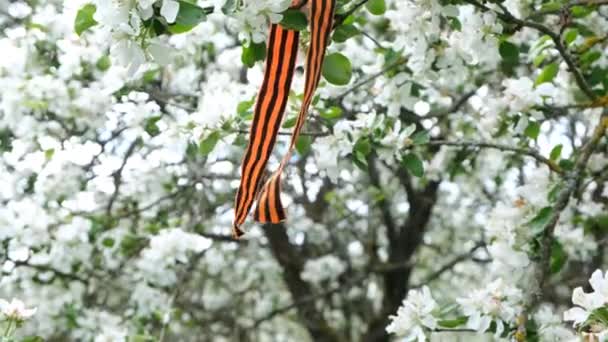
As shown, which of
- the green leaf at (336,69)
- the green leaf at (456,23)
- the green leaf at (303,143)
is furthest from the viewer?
the green leaf at (303,143)

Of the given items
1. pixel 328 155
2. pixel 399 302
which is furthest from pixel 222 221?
pixel 328 155

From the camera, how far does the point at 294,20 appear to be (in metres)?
1.14

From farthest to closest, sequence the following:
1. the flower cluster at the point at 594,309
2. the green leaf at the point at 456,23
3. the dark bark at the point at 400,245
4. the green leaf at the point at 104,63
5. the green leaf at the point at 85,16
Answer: the dark bark at the point at 400,245 < the green leaf at the point at 104,63 < the green leaf at the point at 456,23 < the green leaf at the point at 85,16 < the flower cluster at the point at 594,309

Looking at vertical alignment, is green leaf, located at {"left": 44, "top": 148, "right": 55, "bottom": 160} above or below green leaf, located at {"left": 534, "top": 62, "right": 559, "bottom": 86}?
above

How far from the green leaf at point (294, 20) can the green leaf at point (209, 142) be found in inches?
22.8

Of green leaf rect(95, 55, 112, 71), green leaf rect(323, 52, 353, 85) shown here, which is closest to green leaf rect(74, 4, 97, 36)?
green leaf rect(323, 52, 353, 85)

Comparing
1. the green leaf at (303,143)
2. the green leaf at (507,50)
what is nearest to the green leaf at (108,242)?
the green leaf at (303,143)

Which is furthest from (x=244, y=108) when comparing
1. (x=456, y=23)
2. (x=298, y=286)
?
(x=298, y=286)

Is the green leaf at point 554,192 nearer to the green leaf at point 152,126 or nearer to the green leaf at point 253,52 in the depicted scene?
the green leaf at point 253,52

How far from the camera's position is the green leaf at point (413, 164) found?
1780mm

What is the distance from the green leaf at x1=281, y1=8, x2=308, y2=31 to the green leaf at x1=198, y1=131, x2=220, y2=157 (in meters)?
0.58

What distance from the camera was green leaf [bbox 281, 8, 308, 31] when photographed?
114 cm

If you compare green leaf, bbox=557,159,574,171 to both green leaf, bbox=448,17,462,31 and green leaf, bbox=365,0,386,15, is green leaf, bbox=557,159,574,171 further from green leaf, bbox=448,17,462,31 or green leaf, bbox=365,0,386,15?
green leaf, bbox=365,0,386,15

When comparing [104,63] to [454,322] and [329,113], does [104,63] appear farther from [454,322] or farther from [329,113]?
[454,322]
